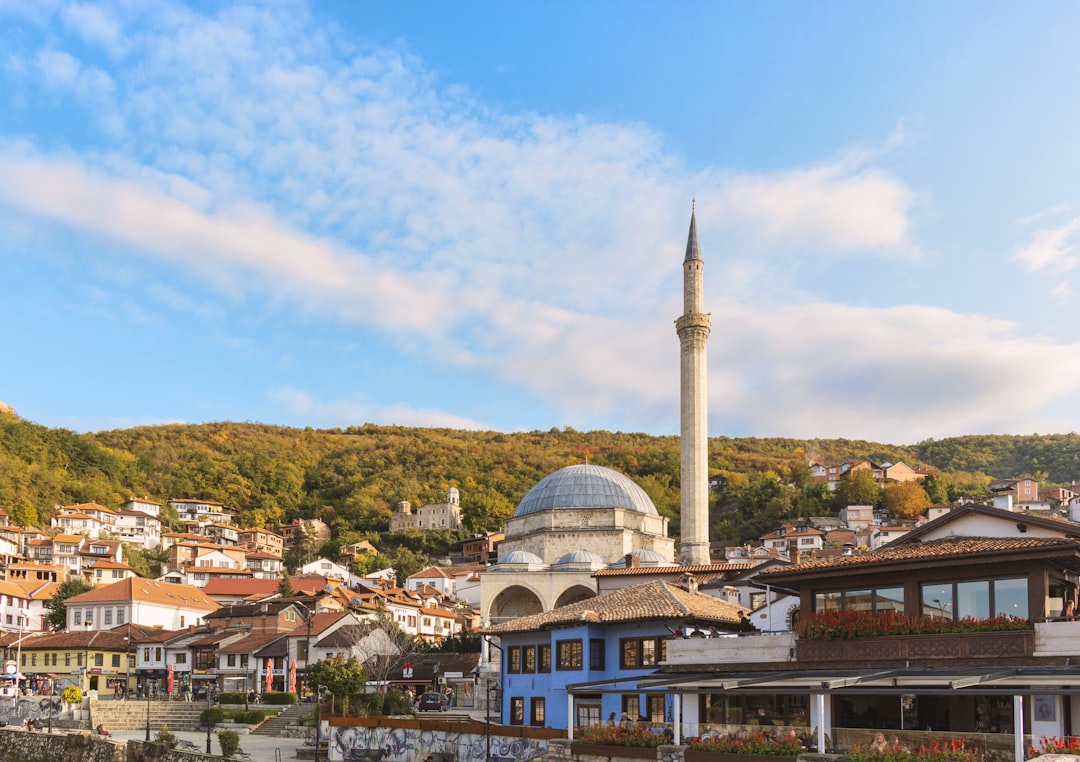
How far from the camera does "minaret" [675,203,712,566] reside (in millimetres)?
44531

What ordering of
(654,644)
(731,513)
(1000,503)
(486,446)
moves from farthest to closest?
(486,446)
(731,513)
(654,644)
(1000,503)

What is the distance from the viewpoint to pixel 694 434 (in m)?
45.0

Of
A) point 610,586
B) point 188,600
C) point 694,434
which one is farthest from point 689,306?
point 188,600

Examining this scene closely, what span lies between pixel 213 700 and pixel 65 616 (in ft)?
60.9

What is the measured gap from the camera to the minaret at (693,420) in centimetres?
4453

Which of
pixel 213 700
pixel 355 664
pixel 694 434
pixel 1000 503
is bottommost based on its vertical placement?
pixel 213 700

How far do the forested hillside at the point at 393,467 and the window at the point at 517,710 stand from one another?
57.8 m

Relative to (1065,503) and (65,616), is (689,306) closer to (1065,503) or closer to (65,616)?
(65,616)

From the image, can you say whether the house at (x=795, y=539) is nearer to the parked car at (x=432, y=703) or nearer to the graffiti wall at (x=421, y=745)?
the parked car at (x=432, y=703)

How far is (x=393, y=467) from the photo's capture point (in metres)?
118

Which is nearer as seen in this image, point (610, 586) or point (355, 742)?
point (355, 742)

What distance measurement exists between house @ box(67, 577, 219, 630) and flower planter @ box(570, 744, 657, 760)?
3549cm

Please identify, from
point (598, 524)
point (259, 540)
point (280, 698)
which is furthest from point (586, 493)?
point (259, 540)

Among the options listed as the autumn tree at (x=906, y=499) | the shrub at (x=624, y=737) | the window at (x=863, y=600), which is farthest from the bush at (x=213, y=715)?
the autumn tree at (x=906, y=499)
